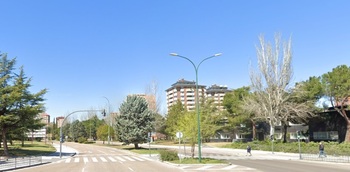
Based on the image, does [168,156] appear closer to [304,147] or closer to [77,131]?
[304,147]

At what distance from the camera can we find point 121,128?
52062mm

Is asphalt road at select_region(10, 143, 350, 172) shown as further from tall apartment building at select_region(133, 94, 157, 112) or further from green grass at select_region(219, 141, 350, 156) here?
tall apartment building at select_region(133, 94, 157, 112)

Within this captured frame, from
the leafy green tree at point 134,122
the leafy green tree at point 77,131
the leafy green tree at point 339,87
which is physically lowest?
the leafy green tree at point 77,131

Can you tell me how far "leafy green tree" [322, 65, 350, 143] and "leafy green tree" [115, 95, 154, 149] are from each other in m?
26.6

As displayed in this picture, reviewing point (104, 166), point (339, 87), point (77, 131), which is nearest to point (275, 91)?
point (339, 87)

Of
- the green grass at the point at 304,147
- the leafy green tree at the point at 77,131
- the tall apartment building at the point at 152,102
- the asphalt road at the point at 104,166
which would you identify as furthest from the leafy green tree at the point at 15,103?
the leafy green tree at the point at 77,131

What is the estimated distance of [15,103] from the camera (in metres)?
40.6

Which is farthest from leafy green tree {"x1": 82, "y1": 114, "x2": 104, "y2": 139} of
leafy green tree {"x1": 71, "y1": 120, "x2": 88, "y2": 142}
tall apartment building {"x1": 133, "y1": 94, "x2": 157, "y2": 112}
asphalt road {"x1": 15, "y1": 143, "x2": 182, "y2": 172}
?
asphalt road {"x1": 15, "y1": 143, "x2": 182, "y2": 172}

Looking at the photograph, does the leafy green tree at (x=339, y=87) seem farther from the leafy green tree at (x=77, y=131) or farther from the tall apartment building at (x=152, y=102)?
the leafy green tree at (x=77, y=131)

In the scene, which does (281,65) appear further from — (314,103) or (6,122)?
(6,122)

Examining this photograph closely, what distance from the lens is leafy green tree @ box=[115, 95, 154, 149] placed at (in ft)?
167

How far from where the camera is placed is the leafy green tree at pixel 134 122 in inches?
2007

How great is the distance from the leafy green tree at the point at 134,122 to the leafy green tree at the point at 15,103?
12.9 meters

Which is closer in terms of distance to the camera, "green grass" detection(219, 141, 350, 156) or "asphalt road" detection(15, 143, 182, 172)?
"asphalt road" detection(15, 143, 182, 172)
